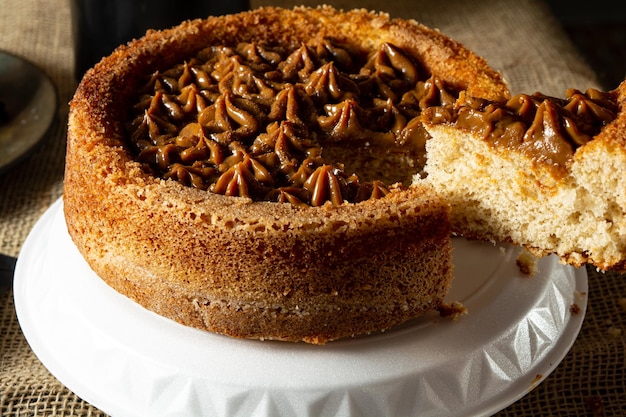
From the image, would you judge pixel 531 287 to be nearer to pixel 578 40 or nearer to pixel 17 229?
pixel 17 229

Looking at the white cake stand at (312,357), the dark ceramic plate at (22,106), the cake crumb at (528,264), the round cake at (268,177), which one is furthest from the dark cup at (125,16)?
the cake crumb at (528,264)

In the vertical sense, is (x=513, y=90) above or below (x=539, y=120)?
below

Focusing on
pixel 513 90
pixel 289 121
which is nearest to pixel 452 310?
pixel 289 121

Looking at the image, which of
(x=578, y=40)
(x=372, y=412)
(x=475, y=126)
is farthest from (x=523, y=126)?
(x=578, y=40)

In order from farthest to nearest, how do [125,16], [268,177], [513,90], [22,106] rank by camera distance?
[513,90] < [125,16] < [22,106] < [268,177]

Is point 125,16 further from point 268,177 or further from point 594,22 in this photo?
point 594,22

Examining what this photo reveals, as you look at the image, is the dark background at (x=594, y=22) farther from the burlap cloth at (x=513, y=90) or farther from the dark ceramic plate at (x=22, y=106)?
the dark ceramic plate at (x=22, y=106)

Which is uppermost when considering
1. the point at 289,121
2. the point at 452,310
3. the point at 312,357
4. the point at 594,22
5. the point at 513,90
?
the point at 289,121
